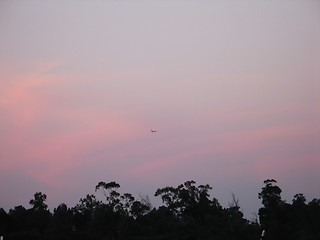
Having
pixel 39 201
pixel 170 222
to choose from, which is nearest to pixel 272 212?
pixel 170 222

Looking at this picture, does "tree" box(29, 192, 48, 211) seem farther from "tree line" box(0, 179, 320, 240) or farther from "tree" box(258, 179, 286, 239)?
"tree" box(258, 179, 286, 239)

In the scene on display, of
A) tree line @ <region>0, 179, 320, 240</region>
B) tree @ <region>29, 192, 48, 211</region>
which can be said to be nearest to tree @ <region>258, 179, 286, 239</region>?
tree line @ <region>0, 179, 320, 240</region>

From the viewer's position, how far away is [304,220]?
58000 mm

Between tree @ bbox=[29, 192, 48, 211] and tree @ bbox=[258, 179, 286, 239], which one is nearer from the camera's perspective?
tree @ bbox=[258, 179, 286, 239]

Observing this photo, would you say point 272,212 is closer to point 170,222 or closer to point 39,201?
point 170,222

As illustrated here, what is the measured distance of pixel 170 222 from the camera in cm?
6153

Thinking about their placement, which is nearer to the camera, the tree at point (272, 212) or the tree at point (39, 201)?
the tree at point (272, 212)

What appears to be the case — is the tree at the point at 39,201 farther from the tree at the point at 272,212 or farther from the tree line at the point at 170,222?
the tree at the point at 272,212

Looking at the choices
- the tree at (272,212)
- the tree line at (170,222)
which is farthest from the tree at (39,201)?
the tree at (272,212)

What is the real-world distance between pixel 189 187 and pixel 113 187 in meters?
11.2

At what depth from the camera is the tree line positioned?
192 ft

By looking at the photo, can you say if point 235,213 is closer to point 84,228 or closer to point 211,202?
point 211,202

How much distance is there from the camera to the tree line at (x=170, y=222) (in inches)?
2302

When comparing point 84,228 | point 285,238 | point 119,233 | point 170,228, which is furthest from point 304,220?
point 84,228
